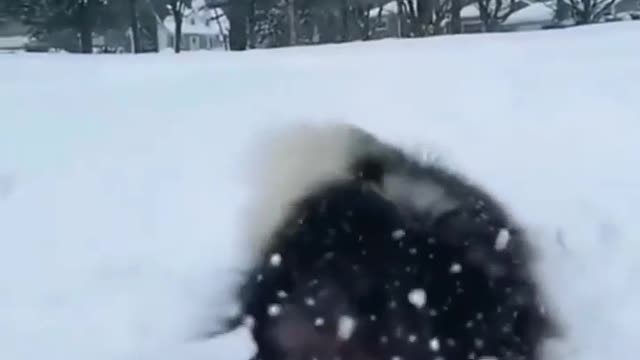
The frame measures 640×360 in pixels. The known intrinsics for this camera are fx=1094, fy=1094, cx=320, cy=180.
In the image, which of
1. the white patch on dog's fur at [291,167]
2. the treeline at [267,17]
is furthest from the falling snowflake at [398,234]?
the treeline at [267,17]

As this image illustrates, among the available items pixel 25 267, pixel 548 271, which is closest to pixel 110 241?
pixel 25 267

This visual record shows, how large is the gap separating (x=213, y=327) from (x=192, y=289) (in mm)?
131

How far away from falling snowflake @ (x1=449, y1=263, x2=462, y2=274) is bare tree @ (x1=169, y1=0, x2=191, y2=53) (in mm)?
14864

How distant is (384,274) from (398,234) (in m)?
0.14

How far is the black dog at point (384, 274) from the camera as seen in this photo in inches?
115

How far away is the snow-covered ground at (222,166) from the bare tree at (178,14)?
13.6 metres

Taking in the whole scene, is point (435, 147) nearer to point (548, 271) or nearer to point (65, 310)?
point (548, 271)

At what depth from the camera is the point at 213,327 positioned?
292 cm

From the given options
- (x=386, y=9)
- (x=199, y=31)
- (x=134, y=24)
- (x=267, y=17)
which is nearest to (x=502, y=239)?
(x=134, y=24)

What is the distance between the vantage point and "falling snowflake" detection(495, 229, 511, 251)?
3105 millimetres

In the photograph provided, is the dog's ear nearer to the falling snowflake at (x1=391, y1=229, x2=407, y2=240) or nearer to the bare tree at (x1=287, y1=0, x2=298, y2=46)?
the falling snowflake at (x1=391, y1=229, x2=407, y2=240)

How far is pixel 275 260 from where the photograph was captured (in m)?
3.04

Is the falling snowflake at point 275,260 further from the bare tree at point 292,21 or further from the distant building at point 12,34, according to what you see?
the bare tree at point 292,21

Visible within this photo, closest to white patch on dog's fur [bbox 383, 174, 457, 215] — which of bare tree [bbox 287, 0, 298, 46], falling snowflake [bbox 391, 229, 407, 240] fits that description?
falling snowflake [bbox 391, 229, 407, 240]
